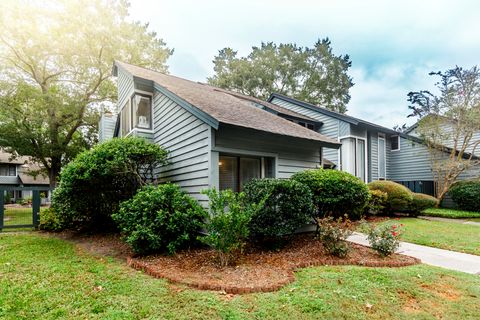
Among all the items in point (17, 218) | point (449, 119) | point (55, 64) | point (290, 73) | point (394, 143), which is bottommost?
point (17, 218)

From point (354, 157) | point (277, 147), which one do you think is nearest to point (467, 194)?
point (354, 157)

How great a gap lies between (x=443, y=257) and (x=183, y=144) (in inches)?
254

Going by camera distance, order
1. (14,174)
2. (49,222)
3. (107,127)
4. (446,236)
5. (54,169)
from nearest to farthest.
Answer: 1. (446,236)
2. (49,222)
3. (107,127)
4. (54,169)
5. (14,174)

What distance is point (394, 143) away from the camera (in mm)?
17266

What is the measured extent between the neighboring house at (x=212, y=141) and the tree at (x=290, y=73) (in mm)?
21620

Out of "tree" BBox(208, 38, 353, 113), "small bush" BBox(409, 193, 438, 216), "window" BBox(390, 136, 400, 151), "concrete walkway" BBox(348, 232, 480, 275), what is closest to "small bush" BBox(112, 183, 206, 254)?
"concrete walkway" BBox(348, 232, 480, 275)

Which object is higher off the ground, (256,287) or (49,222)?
(256,287)

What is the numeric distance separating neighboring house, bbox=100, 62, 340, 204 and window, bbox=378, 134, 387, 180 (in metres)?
9.50

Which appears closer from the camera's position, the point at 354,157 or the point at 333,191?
the point at 333,191

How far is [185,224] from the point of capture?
5.77 m

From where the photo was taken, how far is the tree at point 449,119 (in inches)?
522

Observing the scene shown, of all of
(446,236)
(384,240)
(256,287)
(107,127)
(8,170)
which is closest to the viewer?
(256,287)

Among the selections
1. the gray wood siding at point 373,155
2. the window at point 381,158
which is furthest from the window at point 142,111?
the window at point 381,158

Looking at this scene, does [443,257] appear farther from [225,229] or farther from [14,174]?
[14,174]
